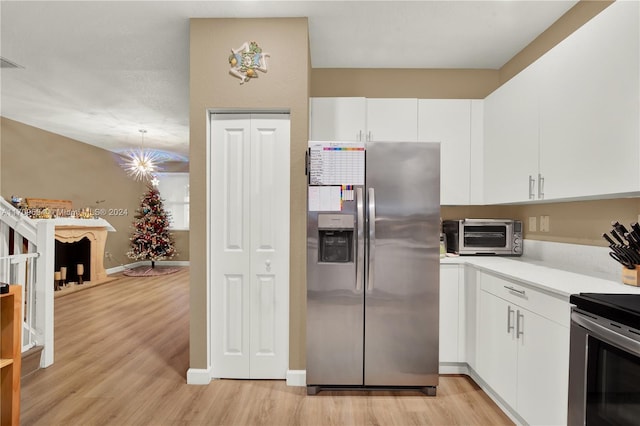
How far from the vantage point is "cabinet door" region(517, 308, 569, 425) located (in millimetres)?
1604

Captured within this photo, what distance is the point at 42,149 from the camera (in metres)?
5.51

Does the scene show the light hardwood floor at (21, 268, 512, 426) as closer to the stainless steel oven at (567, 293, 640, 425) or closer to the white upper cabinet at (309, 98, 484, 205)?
the stainless steel oven at (567, 293, 640, 425)

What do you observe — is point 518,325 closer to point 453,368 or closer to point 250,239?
point 453,368

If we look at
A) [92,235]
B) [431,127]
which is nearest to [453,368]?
[431,127]

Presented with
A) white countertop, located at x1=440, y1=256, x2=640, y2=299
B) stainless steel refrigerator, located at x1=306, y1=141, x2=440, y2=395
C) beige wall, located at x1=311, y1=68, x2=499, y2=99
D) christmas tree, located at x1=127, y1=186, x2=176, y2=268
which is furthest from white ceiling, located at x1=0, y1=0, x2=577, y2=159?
christmas tree, located at x1=127, y1=186, x2=176, y2=268

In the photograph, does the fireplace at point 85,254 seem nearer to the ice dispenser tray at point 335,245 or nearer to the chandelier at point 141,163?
the chandelier at point 141,163

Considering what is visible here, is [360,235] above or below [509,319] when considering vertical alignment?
above

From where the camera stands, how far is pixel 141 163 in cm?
598

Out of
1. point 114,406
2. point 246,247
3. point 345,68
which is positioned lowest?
point 114,406

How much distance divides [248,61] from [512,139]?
6.78ft

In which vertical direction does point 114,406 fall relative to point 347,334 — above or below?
below

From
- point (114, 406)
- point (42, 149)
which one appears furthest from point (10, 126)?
point (114, 406)

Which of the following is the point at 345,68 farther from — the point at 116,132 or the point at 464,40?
the point at 116,132

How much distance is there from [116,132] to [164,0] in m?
4.22
